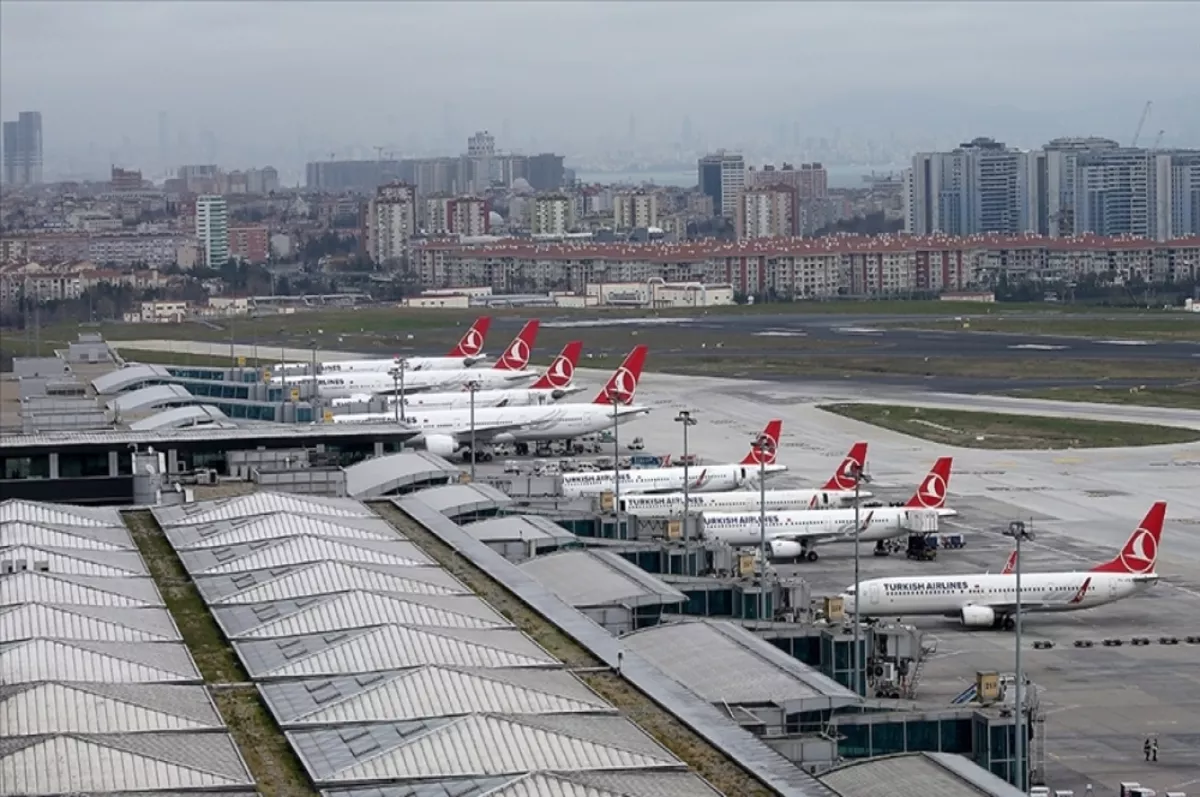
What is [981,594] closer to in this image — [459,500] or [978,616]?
[978,616]

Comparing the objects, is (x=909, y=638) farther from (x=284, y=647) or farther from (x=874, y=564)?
(x=874, y=564)

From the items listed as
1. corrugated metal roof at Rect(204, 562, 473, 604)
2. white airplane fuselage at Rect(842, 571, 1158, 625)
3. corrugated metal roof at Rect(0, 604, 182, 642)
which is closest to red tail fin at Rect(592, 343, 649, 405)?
white airplane fuselage at Rect(842, 571, 1158, 625)

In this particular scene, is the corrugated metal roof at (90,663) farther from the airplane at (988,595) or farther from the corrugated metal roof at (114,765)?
the airplane at (988,595)

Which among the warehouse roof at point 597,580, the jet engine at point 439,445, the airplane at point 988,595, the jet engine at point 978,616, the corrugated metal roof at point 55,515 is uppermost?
the corrugated metal roof at point 55,515

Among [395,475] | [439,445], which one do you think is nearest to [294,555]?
[395,475]

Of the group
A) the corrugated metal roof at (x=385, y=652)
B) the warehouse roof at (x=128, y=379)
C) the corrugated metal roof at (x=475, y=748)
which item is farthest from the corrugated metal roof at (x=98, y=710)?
the warehouse roof at (x=128, y=379)
